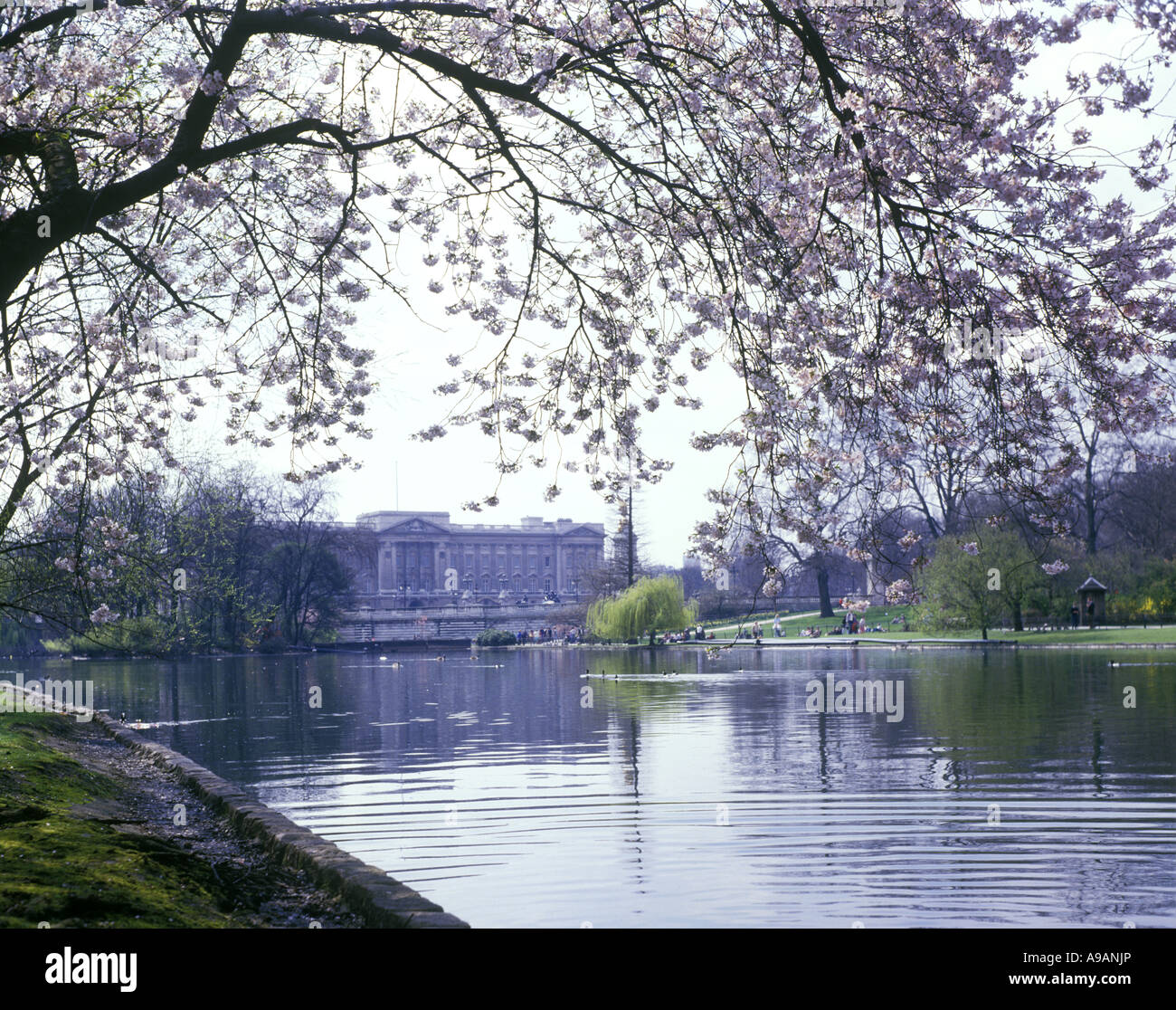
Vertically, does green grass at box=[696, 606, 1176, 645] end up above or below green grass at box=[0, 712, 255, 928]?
below

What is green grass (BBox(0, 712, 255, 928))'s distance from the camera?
16.9ft

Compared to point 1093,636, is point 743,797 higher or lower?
higher

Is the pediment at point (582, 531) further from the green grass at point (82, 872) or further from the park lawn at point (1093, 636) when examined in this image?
the green grass at point (82, 872)

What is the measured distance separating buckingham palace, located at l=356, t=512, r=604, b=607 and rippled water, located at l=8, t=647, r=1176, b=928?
9283cm

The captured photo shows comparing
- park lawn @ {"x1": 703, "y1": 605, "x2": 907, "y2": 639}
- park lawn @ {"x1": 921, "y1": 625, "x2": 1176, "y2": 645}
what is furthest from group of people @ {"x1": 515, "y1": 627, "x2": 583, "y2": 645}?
park lawn @ {"x1": 921, "y1": 625, "x2": 1176, "y2": 645}

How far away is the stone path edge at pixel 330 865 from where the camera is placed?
541 cm

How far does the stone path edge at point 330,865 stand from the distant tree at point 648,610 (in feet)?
171

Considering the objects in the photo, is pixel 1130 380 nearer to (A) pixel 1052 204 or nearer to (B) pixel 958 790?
(A) pixel 1052 204

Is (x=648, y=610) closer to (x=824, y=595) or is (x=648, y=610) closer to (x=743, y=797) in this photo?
(x=824, y=595)

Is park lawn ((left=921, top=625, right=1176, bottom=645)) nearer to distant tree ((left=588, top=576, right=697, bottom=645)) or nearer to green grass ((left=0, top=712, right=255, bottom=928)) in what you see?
distant tree ((left=588, top=576, right=697, bottom=645))

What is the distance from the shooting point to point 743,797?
459 inches

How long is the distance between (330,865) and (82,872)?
1310 mm

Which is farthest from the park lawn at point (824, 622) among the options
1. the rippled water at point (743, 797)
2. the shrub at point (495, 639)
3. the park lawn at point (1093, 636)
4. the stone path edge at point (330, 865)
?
the stone path edge at point (330, 865)

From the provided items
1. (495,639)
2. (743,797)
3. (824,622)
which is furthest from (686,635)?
(743,797)
